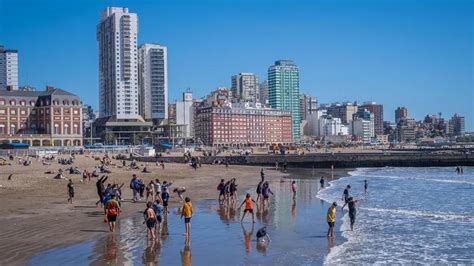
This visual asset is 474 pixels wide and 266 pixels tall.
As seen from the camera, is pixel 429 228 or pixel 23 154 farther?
pixel 23 154

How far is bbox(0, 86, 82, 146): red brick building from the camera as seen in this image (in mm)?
101500

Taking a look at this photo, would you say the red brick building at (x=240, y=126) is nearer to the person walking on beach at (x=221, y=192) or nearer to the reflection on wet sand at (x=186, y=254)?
the person walking on beach at (x=221, y=192)

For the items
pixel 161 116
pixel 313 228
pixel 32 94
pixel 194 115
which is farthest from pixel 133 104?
pixel 313 228

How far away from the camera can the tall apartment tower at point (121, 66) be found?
163 m

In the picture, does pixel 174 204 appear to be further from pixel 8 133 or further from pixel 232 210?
pixel 8 133

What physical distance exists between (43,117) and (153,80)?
251 ft

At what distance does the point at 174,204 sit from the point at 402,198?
571 inches

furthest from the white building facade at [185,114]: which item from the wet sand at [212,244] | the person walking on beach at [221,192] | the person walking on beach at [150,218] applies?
the person walking on beach at [150,218]

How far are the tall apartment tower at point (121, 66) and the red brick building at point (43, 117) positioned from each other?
183 ft

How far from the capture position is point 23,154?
229 feet

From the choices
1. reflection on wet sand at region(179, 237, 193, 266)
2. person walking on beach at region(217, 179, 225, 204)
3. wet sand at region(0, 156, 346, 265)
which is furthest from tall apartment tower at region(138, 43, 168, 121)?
reflection on wet sand at region(179, 237, 193, 266)

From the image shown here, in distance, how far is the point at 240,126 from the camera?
168 m

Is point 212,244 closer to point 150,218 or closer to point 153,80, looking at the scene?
point 150,218

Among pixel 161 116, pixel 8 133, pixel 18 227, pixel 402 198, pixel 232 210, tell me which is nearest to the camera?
pixel 18 227
